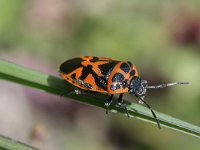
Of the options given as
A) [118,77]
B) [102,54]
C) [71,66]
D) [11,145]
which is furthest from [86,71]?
[102,54]

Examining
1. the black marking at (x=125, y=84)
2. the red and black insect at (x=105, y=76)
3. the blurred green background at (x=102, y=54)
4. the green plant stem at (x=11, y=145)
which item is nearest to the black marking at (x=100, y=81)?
the red and black insect at (x=105, y=76)

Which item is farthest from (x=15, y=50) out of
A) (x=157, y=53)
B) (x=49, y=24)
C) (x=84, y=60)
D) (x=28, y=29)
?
(x=84, y=60)

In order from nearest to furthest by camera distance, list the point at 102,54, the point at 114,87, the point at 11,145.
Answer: the point at 11,145
the point at 114,87
the point at 102,54

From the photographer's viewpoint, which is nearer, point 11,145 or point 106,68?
point 11,145

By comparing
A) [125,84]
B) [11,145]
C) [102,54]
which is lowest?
[102,54]

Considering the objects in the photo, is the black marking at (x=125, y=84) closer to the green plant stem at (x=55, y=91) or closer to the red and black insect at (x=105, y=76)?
the red and black insect at (x=105, y=76)

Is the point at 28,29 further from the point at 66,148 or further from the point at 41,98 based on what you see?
the point at 66,148

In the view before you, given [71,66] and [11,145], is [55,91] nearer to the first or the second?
[11,145]
